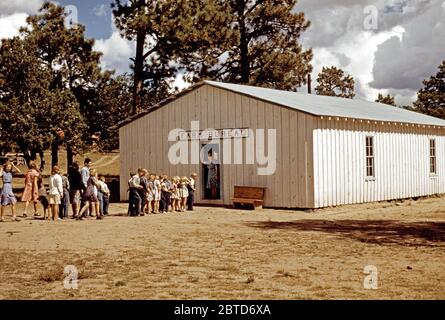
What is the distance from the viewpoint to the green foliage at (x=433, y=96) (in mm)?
67250

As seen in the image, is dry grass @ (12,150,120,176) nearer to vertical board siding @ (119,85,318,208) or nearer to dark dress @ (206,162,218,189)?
vertical board siding @ (119,85,318,208)

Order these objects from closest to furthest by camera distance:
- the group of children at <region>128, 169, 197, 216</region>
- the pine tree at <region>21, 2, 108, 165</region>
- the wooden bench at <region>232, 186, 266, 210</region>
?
the group of children at <region>128, 169, 197, 216</region> < the wooden bench at <region>232, 186, 266, 210</region> < the pine tree at <region>21, 2, 108, 165</region>

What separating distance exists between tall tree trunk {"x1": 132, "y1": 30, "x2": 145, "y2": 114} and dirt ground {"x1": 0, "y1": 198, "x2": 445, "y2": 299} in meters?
17.6

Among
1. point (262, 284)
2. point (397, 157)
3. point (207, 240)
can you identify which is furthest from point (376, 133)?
point (262, 284)

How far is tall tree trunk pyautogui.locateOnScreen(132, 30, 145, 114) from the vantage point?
1324 inches

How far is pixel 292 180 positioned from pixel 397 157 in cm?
626

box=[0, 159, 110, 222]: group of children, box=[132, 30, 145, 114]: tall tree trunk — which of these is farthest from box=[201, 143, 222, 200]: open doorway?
box=[132, 30, 145, 114]: tall tree trunk

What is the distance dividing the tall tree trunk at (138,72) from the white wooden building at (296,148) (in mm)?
9124

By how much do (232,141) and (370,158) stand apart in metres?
5.33

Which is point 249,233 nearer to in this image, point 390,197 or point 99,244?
point 99,244

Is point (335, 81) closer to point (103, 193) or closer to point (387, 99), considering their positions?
point (387, 99)

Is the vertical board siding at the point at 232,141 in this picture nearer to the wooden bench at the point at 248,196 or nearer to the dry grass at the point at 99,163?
the wooden bench at the point at 248,196

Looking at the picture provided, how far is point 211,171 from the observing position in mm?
22297

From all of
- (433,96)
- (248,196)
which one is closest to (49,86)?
(248,196)
